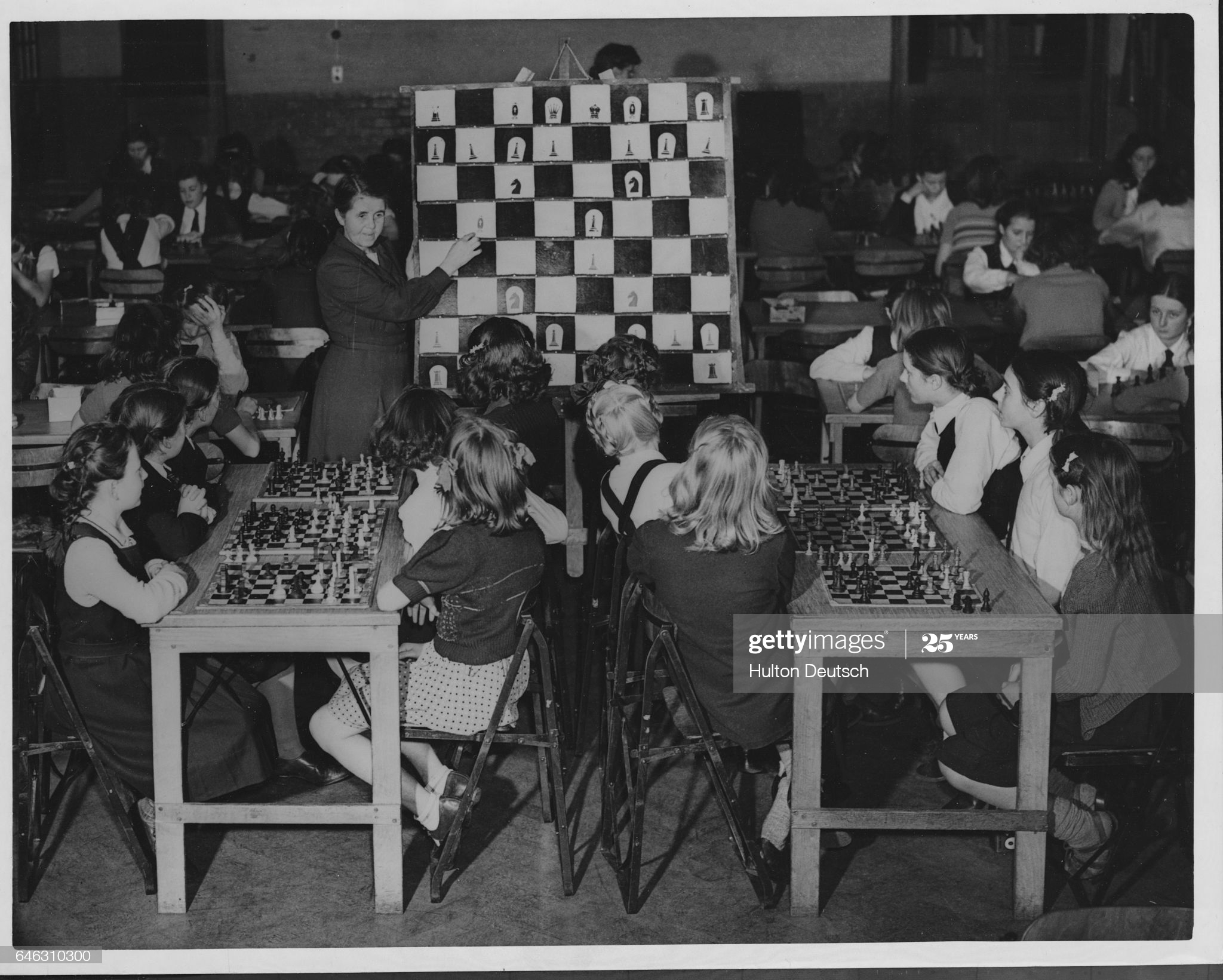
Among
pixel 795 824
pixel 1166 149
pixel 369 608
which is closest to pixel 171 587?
pixel 369 608

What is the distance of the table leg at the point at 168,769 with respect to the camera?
3.44 meters

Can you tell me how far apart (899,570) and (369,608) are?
133cm

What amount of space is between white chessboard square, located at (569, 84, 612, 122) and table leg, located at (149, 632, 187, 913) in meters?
2.79

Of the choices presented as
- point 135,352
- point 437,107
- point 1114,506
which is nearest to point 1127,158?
point 437,107

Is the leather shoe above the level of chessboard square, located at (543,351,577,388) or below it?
below

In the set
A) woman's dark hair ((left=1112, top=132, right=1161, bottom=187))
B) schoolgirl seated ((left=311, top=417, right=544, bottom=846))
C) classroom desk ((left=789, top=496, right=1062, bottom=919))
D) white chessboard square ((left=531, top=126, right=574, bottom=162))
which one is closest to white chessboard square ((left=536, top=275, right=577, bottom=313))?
white chessboard square ((left=531, top=126, right=574, bottom=162))

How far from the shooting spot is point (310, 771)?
4094mm

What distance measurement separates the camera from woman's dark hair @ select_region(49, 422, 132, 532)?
139 inches

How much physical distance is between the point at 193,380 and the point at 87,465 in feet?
3.35

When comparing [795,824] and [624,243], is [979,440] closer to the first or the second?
[795,824]

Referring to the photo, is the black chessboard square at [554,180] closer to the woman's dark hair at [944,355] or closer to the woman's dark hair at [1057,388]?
the woman's dark hair at [944,355]

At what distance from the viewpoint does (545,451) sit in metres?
4.94

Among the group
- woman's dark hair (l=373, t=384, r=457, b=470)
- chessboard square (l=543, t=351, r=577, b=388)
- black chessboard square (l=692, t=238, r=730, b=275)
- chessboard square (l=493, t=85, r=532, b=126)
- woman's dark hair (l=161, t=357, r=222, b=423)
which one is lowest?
woman's dark hair (l=373, t=384, r=457, b=470)

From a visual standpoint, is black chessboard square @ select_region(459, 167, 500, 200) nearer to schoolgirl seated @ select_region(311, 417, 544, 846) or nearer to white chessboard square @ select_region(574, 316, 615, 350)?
white chessboard square @ select_region(574, 316, 615, 350)
